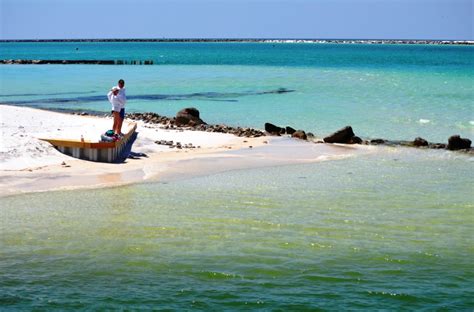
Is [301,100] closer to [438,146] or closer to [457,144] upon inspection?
[438,146]

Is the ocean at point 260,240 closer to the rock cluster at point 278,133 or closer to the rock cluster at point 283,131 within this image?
the rock cluster at point 278,133

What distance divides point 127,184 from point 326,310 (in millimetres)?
7649

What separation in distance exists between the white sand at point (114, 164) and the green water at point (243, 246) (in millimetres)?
1042

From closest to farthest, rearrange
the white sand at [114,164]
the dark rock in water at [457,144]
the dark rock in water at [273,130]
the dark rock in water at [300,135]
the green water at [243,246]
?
the green water at [243,246]
the white sand at [114,164]
the dark rock in water at [457,144]
the dark rock in water at [300,135]
the dark rock in water at [273,130]

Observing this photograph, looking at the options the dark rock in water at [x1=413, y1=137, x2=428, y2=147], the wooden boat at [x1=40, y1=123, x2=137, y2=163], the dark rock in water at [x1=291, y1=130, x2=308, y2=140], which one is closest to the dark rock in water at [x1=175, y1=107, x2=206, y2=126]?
A: the dark rock in water at [x1=291, y1=130, x2=308, y2=140]

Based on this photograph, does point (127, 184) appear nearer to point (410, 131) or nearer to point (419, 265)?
point (419, 265)

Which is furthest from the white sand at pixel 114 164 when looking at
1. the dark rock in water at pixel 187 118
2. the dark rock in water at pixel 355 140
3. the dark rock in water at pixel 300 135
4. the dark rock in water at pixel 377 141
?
the dark rock in water at pixel 187 118

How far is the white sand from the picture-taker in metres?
15.6

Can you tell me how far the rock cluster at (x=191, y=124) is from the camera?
23.9 metres

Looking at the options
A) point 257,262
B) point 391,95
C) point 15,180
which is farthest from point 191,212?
point 391,95

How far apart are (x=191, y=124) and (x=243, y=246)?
586 inches

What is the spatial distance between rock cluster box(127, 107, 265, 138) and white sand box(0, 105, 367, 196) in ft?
2.16

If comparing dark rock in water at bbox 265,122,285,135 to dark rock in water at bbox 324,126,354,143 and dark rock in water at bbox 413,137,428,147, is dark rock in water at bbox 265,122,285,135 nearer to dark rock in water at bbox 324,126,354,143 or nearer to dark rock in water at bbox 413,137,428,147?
dark rock in water at bbox 324,126,354,143

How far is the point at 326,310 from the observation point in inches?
333
